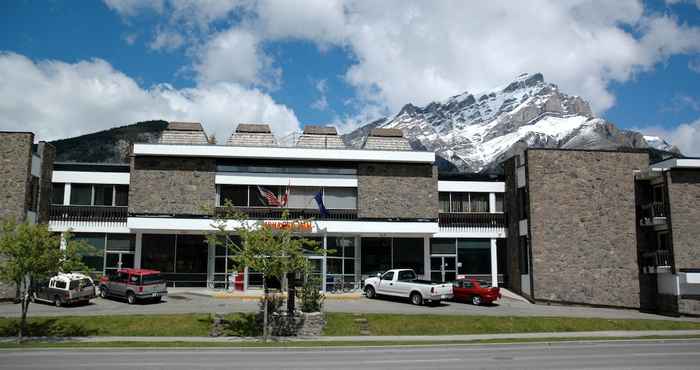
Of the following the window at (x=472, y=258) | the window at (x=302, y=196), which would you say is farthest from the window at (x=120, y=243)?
the window at (x=472, y=258)

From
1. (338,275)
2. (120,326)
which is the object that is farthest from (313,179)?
(120,326)

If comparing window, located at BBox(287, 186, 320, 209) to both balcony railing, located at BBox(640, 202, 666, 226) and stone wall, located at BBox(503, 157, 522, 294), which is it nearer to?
stone wall, located at BBox(503, 157, 522, 294)

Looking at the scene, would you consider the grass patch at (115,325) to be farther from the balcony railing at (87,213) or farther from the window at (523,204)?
the window at (523,204)

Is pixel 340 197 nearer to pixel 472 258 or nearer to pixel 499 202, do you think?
pixel 472 258

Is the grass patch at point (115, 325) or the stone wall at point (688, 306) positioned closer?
the grass patch at point (115, 325)

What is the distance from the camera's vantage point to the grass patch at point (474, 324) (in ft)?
81.9

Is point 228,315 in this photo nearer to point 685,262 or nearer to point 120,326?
point 120,326

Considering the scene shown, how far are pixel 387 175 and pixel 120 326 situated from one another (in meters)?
19.0

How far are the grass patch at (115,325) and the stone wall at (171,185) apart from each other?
1097 centimetres

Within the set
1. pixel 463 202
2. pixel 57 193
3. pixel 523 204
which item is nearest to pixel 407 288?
pixel 523 204

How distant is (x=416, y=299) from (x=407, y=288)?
76 centimetres

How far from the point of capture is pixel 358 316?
26203 millimetres

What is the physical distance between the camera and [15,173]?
32281mm

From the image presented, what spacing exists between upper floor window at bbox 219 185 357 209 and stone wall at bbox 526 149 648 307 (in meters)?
11.5
